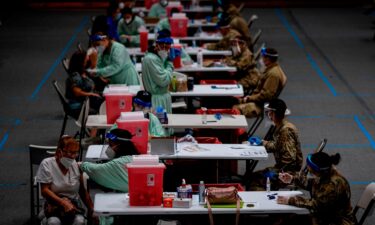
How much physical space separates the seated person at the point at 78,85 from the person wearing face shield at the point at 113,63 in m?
0.25

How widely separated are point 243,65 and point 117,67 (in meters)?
2.47

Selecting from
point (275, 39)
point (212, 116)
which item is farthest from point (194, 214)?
point (275, 39)

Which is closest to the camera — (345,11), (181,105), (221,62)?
(181,105)

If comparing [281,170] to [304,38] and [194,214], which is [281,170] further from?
[304,38]

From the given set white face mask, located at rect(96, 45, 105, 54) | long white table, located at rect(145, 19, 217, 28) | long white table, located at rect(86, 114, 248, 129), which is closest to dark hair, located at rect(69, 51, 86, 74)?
white face mask, located at rect(96, 45, 105, 54)

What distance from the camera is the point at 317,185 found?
7.12 metres

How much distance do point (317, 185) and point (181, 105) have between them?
441 centimetres

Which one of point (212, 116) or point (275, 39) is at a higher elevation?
point (212, 116)

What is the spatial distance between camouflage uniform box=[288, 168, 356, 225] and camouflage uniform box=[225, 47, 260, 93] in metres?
5.36

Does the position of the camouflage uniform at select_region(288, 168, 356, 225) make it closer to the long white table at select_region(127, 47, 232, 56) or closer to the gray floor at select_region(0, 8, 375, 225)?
the gray floor at select_region(0, 8, 375, 225)

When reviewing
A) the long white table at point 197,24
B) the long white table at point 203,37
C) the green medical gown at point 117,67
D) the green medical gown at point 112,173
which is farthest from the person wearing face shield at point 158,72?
the long white table at point 197,24

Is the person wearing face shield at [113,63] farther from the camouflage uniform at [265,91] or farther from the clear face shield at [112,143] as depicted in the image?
the clear face shield at [112,143]

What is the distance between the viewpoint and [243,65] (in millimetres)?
12523

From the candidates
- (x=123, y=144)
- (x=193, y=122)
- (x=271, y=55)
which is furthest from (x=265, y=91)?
(x=123, y=144)
